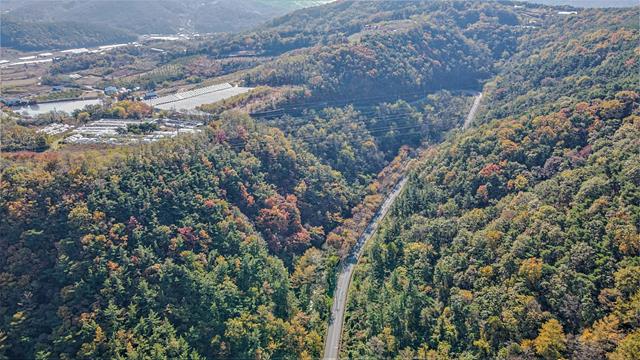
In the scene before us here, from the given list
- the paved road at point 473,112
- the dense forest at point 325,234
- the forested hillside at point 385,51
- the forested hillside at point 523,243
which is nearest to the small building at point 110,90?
the dense forest at point 325,234

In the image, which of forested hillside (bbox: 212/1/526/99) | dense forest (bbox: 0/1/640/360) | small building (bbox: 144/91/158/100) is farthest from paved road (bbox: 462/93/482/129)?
small building (bbox: 144/91/158/100)

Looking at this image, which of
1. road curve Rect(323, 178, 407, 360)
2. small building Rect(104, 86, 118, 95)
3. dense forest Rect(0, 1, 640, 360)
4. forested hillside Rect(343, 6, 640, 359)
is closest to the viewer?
forested hillside Rect(343, 6, 640, 359)

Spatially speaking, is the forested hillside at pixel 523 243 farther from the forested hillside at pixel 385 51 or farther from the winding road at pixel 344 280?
the forested hillside at pixel 385 51

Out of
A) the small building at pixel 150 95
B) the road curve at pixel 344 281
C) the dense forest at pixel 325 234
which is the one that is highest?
the small building at pixel 150 95

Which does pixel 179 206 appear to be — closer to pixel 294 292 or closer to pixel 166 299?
pixel 166 299

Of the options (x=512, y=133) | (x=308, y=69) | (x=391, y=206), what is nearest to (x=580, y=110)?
(x=512, y=133)

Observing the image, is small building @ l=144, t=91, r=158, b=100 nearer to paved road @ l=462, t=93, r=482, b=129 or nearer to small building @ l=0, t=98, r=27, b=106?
small building @ l=0, t=98, r=27, b=106

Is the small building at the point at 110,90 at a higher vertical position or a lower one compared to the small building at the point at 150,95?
higher
